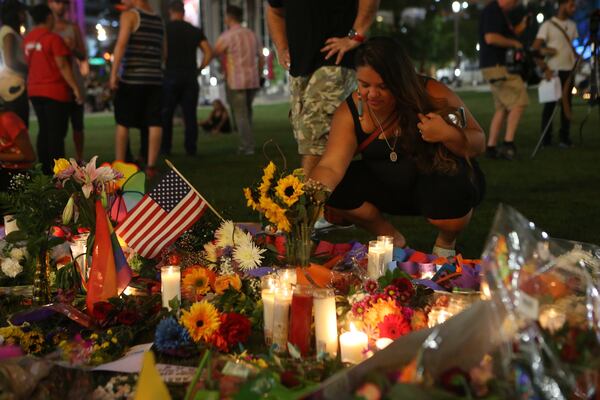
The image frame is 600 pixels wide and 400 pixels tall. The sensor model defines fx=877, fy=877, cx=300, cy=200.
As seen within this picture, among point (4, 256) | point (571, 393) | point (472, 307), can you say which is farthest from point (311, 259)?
point (571, 393)

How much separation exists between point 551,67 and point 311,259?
742 centimetres

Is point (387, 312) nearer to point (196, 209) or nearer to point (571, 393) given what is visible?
point (571, 393)

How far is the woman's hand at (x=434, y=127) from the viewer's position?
13.0 feet

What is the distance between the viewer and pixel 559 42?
408 inches

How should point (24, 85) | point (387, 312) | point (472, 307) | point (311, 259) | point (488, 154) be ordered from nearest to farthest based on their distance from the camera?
point (472, 307)
point (387, 312)
point (311, 259)
point (24, 85)
point (488, 154)

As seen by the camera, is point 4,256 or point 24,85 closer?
point 4,256

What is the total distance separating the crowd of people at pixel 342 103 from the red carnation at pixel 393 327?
1.19 meters

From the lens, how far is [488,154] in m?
9.38

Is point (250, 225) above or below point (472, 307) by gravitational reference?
below

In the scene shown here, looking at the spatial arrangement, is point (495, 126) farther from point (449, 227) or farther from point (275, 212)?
point (275, 212)

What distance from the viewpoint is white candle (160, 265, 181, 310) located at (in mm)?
3291

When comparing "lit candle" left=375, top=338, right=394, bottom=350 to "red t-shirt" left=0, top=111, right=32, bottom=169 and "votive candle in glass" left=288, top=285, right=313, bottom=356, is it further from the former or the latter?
"red t-shirt" left=0, top=111, right=32, bottom=169

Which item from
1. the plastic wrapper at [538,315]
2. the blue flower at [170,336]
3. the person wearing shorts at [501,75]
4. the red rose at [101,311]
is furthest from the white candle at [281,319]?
the person wearing shorts at [501,75]

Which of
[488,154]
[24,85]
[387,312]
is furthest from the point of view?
[488,154]
